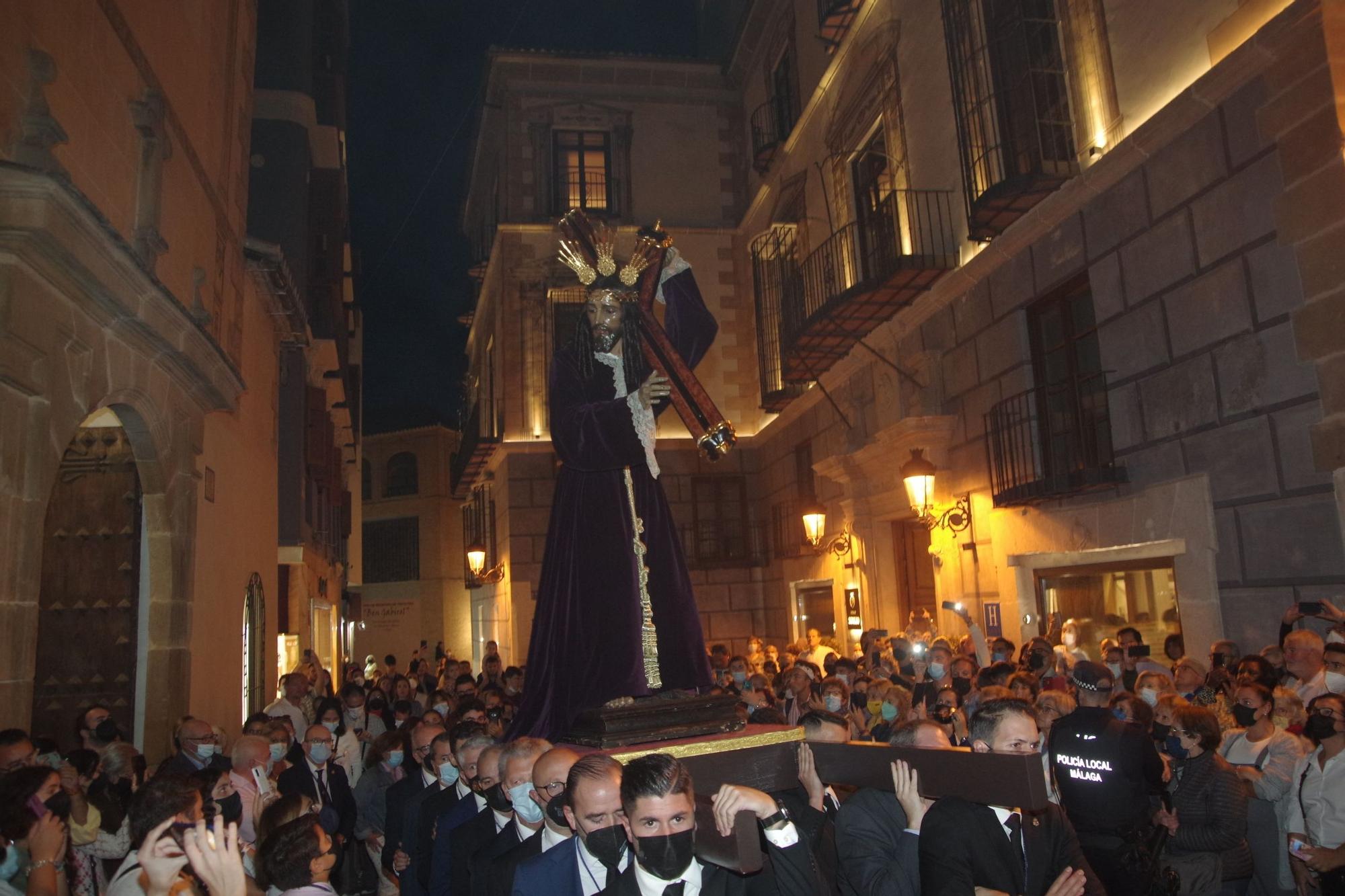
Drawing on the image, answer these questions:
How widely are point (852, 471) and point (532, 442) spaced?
807 cm

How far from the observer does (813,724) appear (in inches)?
163

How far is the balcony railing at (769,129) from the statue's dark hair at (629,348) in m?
13.9

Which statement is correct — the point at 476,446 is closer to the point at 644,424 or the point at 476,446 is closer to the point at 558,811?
the point at 644,424

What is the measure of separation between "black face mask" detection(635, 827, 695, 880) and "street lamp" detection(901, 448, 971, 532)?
8.74m

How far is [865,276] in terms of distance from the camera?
11594 millimetres

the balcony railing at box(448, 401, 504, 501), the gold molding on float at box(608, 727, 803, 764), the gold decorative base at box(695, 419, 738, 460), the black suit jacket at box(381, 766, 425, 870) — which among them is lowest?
the black suit jacket at box(381, 766, 425, 870)

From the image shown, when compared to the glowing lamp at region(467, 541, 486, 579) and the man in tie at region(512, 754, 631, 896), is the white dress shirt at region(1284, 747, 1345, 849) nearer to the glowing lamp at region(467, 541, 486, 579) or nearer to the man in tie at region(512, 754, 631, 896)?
the man in tie at region(512, 754, 631, 896)

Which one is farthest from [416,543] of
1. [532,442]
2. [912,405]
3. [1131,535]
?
[1131,535]

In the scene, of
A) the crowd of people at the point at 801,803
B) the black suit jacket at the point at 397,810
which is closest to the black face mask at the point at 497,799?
the crowd of people at the point at 801,803

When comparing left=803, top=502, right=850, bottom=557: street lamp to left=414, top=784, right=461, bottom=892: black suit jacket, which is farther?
left=803, top=502, right=850, bottom=557: street lamp

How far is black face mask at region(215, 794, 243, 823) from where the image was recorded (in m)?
4.98

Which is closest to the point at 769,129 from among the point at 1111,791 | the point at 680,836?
the point at 1111,791

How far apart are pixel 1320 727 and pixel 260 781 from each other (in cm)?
536

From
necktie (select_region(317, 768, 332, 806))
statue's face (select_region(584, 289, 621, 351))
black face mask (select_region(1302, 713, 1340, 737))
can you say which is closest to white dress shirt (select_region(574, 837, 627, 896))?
statue's face (select_region(584, 289, 621, 351))
